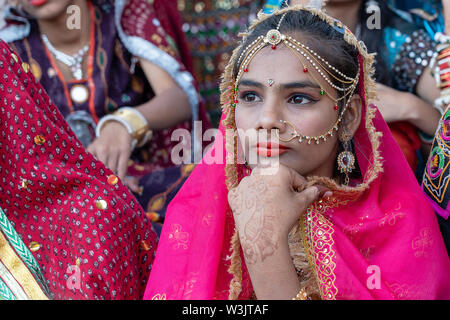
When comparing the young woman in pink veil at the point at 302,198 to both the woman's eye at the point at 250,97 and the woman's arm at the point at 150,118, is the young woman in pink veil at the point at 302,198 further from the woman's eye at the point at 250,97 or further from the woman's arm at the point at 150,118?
the woman's arm at the point at 150,118

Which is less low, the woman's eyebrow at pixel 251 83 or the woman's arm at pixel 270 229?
the woman's eyebrow at pixel 251 83

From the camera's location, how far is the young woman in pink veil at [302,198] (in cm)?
178

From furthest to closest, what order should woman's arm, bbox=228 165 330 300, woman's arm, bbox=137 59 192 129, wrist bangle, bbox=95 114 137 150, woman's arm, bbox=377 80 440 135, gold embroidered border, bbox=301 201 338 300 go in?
woman's arm, bbox=137 59 192 129, wrist bangle, bbox=95 114 137 150, woman's arm, bbox=377 80 440 135, gold embroidered border, bbox=301 201 338 300, woman's arm, bbox=228 165 330 300

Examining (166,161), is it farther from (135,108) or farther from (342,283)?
(342,283)

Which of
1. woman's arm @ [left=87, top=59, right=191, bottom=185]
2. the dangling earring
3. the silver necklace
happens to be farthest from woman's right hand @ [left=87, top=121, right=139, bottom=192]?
the dangling earring

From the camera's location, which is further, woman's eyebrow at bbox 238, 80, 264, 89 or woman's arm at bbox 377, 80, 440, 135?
woman's arm at bbox 377, 80, 440, 135

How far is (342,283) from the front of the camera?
179 cm

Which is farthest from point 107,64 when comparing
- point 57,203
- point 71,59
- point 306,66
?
point 306,66

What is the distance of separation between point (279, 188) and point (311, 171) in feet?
0.88

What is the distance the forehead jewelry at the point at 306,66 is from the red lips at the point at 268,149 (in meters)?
0.03

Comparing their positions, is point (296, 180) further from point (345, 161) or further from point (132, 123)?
point (132, 123)

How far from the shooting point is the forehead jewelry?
1909mm

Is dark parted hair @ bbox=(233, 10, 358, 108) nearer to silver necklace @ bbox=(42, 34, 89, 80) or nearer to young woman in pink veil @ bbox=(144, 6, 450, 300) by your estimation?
young woman in pink veil @ bbox=(144, 6, 450, 300)

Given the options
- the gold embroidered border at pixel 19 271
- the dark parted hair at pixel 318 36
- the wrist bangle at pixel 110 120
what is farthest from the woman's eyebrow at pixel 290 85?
the wrist bangle at pixel 110 120
